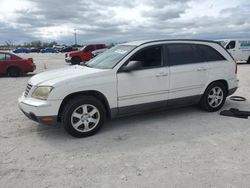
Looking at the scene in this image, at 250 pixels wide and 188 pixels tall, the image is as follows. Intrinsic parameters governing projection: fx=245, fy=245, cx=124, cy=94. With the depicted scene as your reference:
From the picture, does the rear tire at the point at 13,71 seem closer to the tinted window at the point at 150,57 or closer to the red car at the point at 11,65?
the red car at the point at 11,65

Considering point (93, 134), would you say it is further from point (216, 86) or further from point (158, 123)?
point (216, 86)

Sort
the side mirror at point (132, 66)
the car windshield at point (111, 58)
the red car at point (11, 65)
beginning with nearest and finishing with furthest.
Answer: the side mirror at point (132, 66)
the car windshield at point (111, 58)
the red car at point (11, 65)

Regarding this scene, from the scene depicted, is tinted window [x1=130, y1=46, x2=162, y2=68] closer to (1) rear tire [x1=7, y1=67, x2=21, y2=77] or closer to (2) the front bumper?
(2) the front bumper

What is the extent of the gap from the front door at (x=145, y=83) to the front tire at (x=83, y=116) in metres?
0.47

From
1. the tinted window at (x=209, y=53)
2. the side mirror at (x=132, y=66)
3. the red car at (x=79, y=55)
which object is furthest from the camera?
the red car at (x=79, y=55)

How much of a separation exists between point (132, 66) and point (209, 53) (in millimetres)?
2095

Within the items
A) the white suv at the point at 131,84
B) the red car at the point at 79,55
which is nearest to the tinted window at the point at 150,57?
the white suv at the point at 131,84

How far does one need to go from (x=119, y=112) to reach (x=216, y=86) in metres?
2.55

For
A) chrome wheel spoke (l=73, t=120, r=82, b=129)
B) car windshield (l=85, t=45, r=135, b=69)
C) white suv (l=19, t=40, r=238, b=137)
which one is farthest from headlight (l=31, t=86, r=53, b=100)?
car windshield (l=85, t=45, r=135, b=69)

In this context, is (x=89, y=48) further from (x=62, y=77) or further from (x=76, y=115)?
(x=76, y=115)

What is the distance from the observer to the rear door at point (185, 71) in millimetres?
5145

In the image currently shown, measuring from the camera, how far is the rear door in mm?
5145

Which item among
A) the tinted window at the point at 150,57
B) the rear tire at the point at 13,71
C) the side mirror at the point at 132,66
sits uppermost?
the tinted window at the point at 150,57

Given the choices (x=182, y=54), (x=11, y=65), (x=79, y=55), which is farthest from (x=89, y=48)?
(x=182, y=54)
